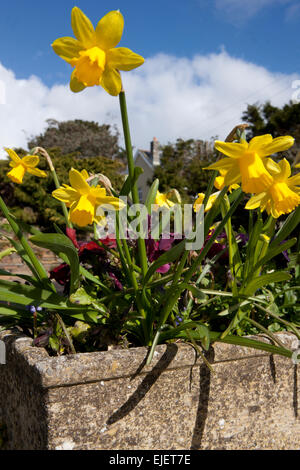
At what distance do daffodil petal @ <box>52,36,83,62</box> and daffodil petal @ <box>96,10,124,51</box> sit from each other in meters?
0.05

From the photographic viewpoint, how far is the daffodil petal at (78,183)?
0.81 meters

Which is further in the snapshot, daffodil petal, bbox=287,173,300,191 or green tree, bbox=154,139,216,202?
green tree, bbox=154,139,216,202

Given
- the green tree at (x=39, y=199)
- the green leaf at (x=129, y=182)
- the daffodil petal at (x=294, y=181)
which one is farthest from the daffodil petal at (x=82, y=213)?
the green tree at (x=39, y=199)

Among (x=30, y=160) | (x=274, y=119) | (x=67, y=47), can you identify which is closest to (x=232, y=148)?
(x=67, y=47)

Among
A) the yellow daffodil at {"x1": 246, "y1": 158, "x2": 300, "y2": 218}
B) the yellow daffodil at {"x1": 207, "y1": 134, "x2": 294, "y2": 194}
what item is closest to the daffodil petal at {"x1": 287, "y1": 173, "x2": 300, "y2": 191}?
the yellow daffodil at {"x1": 246, "y1": 158, "x2": 300, "y2": 218}

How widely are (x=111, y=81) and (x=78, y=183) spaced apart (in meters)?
0.23

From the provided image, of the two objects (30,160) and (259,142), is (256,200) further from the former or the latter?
(30,160)

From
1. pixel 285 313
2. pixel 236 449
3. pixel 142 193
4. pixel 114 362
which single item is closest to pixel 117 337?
pixel 114 362

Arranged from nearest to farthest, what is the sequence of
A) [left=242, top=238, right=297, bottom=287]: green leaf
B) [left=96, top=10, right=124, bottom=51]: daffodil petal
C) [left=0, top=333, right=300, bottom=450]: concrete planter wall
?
1. [left=96, top=10, right=124, bottom=51]: daffodil petal
2. [left=0, top=333, right=300, bottom=450]: concrete planter wall
3. [left=242, top=238, right=297, bottom=287]: green leaf

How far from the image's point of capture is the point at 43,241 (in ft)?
2.50

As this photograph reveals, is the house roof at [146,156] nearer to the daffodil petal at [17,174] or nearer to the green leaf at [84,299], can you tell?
the daffodil petal at [17,174]

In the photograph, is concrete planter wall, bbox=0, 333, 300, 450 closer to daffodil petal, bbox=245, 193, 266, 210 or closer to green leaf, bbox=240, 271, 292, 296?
green leaf, bbox=240, 271, 292, 296

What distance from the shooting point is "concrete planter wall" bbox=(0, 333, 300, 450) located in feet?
2.56
